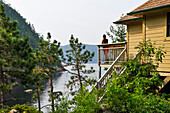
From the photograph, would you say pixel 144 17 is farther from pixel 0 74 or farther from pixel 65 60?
pixel 65 60

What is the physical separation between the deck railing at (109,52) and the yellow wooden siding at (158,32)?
71.9 inches

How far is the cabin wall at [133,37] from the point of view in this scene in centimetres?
919

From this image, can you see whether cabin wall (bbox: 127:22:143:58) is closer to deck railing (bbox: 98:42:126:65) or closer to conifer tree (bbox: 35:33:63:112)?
deck railing (bbox: 98:42:126:65)

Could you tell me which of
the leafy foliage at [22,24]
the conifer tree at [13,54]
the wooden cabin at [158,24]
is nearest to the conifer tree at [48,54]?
the conifer tree at [13,54]

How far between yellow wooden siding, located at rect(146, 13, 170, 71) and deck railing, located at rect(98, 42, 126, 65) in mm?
1825

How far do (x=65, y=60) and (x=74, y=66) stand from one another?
2459 millimetres

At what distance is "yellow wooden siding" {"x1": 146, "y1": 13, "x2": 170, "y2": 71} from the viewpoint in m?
7.67

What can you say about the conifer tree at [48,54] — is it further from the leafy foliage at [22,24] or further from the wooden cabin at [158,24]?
the leafy foliage at [22,24]

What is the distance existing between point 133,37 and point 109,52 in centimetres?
171

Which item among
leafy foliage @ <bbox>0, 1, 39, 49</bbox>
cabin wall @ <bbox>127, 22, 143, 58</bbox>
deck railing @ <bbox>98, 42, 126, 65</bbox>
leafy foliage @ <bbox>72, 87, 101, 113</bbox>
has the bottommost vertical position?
leafy foliage @ <bbox>72, 87, 101, 113</bbox>

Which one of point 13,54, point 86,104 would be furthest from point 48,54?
point 86,104

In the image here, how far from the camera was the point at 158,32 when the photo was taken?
784 cm

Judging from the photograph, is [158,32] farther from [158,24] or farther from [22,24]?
[22,24]

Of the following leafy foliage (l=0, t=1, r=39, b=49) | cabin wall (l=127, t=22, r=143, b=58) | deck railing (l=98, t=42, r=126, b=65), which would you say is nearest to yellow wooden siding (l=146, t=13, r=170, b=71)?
cabin wall (l=127, t=22, r=143, b=58)
